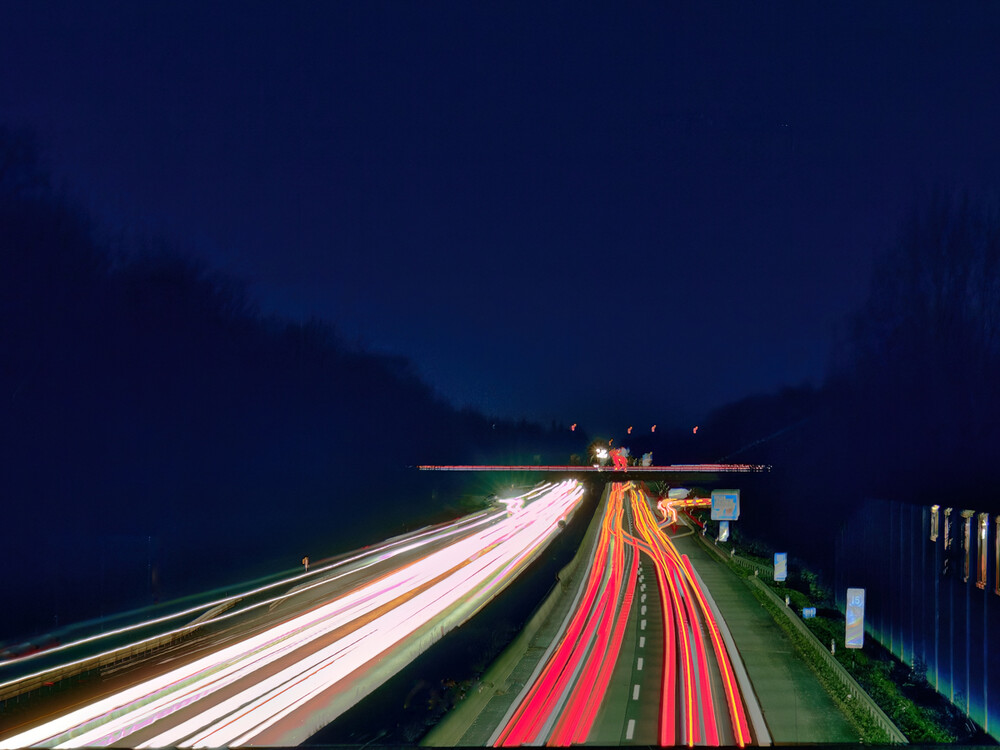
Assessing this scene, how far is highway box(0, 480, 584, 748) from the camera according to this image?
11.6 metres

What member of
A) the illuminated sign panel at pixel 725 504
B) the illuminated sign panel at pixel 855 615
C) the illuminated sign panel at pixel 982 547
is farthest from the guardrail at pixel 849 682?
the illuminated sign panel at pixel 725 504

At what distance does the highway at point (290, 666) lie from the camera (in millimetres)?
11633

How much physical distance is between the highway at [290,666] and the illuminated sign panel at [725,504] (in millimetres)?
12136

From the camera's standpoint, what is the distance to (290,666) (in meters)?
15.3

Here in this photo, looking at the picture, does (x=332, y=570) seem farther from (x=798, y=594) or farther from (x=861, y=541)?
(x=861, y=541)

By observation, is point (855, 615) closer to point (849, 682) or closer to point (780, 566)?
point (849, 682)

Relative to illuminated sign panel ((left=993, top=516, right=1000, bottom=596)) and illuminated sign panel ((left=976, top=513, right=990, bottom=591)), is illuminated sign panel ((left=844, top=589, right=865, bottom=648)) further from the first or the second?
illuminated sign panel ((left=993, top=516, right=1000, bottom=596))

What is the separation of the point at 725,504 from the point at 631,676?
77.9 ft

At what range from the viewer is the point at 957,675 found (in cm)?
1513

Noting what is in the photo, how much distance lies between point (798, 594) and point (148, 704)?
830 inches

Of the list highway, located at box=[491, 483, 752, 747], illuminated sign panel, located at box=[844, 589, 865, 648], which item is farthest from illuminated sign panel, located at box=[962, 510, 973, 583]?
highway, located at box=[491, 483, 752, 747]

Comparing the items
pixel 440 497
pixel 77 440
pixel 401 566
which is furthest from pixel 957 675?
pixel 440 497

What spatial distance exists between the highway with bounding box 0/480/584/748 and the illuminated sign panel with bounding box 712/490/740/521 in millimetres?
12136

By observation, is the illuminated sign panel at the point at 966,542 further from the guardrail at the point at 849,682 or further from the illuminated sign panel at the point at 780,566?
the illuminated sign panel at the point at 780,566
